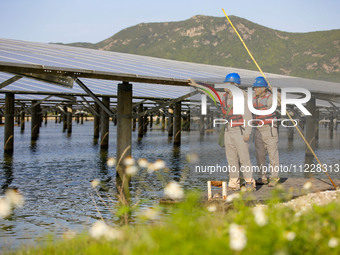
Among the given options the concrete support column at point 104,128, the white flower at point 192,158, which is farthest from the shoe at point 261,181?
the concrete support column at point 104,128

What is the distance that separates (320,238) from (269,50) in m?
178

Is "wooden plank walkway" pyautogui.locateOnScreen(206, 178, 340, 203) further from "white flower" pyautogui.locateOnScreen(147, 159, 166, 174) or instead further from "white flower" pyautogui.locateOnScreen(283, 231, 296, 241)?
"white flower" pyautogui.locateOnScreen(283, 231, 296, 241)

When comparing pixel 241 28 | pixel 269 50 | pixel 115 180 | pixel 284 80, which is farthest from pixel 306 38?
pixel 115 180

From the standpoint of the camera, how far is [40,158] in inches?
822

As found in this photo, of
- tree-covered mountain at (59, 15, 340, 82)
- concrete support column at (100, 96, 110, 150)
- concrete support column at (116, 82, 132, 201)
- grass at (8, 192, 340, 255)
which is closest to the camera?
grass at (8, 192, 340, 255)

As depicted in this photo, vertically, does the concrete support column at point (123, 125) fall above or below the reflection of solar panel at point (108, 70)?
below

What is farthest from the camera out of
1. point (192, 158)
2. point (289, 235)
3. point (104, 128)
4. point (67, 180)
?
point (104, 128)

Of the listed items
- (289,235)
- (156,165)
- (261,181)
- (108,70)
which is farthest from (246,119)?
(108,70)

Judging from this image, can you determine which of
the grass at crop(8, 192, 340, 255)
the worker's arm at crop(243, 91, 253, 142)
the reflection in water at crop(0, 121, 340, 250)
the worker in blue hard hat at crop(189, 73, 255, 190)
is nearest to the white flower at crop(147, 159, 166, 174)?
the reflection in water at crop(0, 121, 340, 250)

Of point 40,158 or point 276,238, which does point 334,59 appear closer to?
point 40,158

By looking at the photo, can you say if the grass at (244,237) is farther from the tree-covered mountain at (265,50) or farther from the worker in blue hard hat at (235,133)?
the tree-covered mountain at (265,50)

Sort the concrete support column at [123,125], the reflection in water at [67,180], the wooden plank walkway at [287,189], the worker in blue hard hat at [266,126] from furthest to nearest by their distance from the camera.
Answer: the concrete support column at [123,125] → the worker in blue hard hat at [266,126] → the wooden plank walkway at [287,189] → the reflection in water at [67,180]

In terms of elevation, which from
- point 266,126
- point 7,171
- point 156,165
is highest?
point 266,126

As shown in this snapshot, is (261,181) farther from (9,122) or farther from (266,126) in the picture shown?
(9,122)
